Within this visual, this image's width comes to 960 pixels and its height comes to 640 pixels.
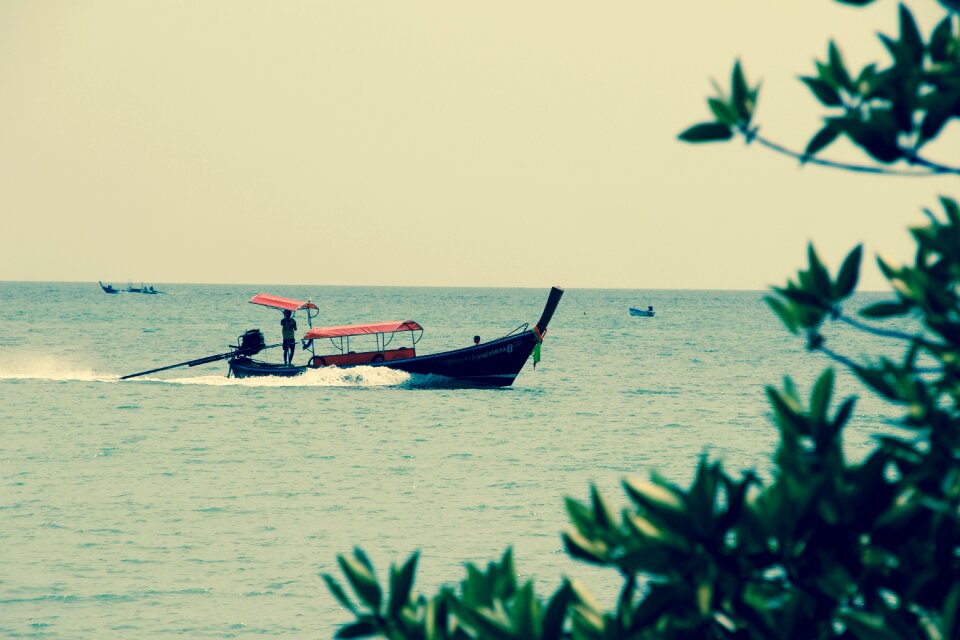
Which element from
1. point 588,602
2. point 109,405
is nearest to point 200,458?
point 109,405

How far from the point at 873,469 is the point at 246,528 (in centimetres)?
1396

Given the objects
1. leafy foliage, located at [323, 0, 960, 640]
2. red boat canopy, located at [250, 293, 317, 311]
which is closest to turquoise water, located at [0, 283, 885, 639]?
leafy foliage, located at [323, 0, 960, 640]

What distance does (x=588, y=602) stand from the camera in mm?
2199

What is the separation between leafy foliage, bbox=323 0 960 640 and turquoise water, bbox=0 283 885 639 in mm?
905

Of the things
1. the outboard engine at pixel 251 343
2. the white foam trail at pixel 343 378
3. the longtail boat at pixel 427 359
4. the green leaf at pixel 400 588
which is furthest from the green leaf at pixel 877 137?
the outboard engine at pixel 251 343

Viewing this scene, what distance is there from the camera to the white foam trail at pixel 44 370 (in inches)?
1524

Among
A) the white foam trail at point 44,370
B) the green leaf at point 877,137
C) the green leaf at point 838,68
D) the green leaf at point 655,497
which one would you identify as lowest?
the white foam trail at point 44,370

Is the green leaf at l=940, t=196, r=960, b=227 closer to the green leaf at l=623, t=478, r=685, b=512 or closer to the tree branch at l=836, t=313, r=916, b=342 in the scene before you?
the tree branch at l=836, t=313, r=916, b=342

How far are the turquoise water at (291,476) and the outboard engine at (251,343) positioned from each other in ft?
4.18

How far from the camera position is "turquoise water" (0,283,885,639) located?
Answer: 12.2 meters

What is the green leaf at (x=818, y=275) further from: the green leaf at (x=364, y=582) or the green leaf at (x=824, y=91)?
the green leaf at (x=364, y=582)

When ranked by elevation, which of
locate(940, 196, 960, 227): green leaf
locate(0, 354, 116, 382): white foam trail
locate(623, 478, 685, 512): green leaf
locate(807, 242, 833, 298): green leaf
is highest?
locate(940, 196, 960, 227): green leaf

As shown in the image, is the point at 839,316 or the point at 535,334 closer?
the point at 839,316

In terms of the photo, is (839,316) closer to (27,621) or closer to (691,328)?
(27,621)
